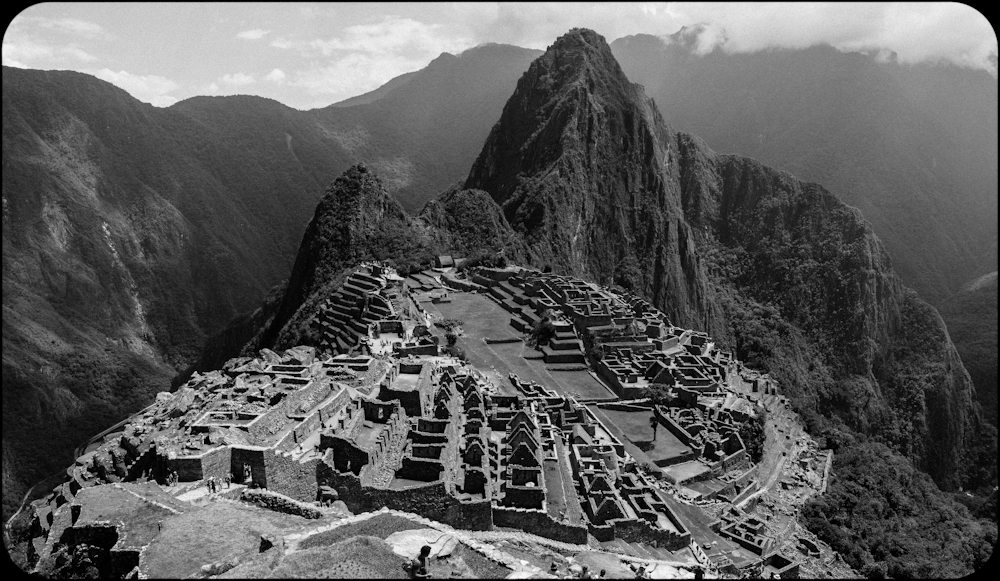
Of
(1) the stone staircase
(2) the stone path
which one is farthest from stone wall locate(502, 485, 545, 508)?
(1) the stone staircase

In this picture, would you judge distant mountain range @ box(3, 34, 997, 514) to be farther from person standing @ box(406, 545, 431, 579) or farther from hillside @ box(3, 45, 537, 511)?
person standing @ box(406, 545, 431, 579)

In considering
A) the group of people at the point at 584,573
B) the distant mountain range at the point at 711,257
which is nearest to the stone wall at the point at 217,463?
the group of people at the point at 584,573

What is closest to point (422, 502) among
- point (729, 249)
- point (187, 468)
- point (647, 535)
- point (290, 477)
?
point (290, 477)

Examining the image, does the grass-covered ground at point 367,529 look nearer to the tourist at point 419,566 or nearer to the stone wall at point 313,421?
the tourist at point 419,566

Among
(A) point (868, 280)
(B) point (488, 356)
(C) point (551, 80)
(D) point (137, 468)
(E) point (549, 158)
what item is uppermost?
(C) point (551, 80)

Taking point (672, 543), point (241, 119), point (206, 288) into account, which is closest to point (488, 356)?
point (672, 543)

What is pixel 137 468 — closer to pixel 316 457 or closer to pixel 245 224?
pixel 316 457
